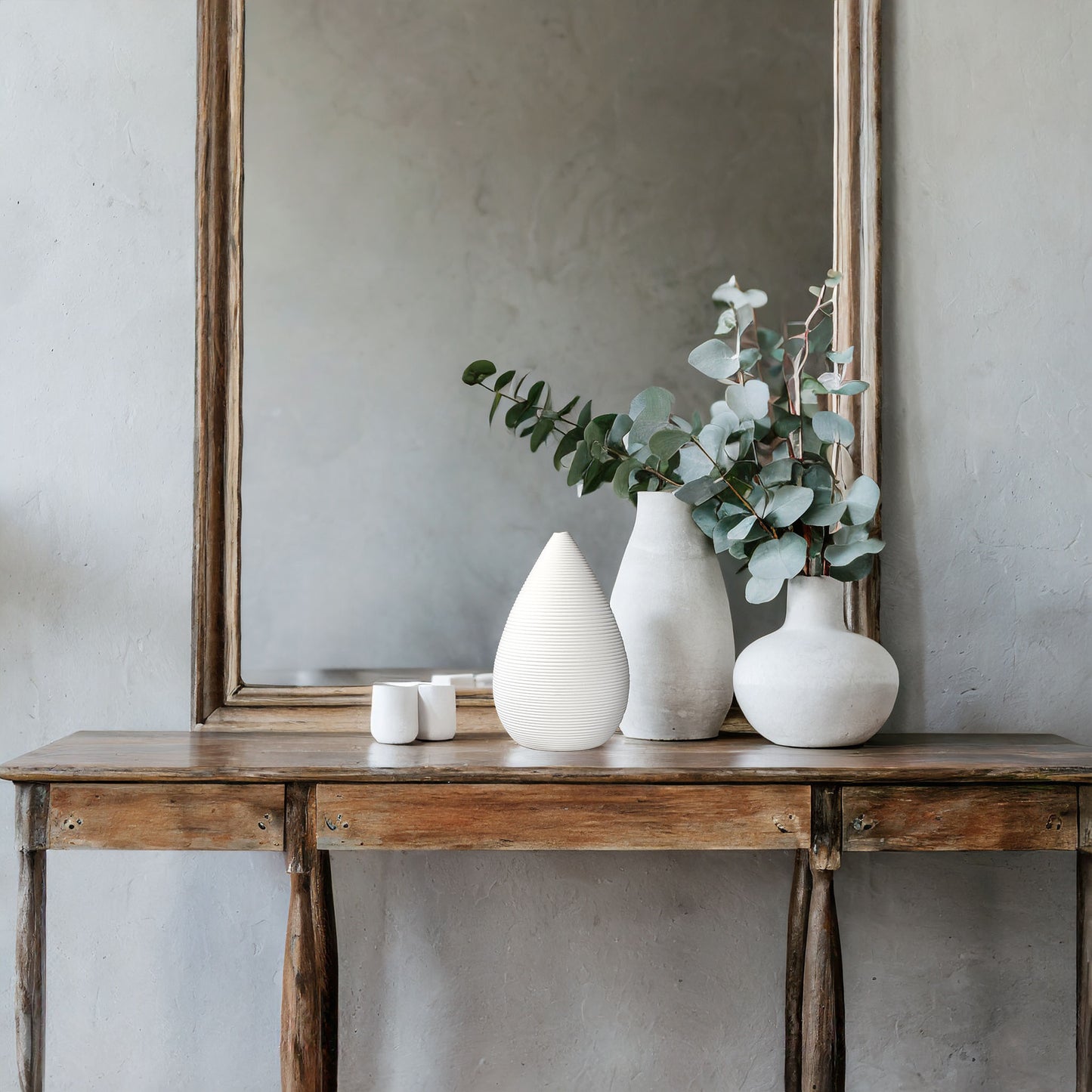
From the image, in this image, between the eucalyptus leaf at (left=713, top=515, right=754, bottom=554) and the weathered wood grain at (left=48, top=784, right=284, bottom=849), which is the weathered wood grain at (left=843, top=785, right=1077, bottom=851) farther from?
the weathered wood grain at (left=48, top=784, right=284, bottom=849)

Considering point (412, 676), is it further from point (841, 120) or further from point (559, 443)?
point (841, 120)

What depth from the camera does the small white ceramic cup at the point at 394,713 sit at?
54.4 inches

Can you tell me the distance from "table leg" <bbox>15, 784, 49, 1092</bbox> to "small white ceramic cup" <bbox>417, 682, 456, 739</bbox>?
1.64 feet

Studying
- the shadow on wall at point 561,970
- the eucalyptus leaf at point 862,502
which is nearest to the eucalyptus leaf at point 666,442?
the eucalyptus leaf at point 862,502

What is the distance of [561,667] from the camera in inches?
51.2

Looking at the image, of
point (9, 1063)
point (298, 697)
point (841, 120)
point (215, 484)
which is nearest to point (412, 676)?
point (298, 697)

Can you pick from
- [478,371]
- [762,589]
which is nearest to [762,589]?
[762,589]

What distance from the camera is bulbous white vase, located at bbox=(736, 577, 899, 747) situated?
1.34 m

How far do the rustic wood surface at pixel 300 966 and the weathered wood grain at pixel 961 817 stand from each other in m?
0.70

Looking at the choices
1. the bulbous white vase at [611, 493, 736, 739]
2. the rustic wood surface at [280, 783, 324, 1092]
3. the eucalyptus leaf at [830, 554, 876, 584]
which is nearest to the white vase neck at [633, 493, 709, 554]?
the bulbous white vase at [611, 493, 736, 739]

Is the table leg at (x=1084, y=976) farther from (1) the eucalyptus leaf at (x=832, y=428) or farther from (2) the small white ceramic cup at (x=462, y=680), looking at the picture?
(2) the small white ceramic cup at (x=462, y=680)

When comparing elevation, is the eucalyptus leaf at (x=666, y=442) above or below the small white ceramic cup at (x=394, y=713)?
above

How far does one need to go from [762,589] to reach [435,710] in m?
0.51

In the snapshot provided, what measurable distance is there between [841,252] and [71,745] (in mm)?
1448
